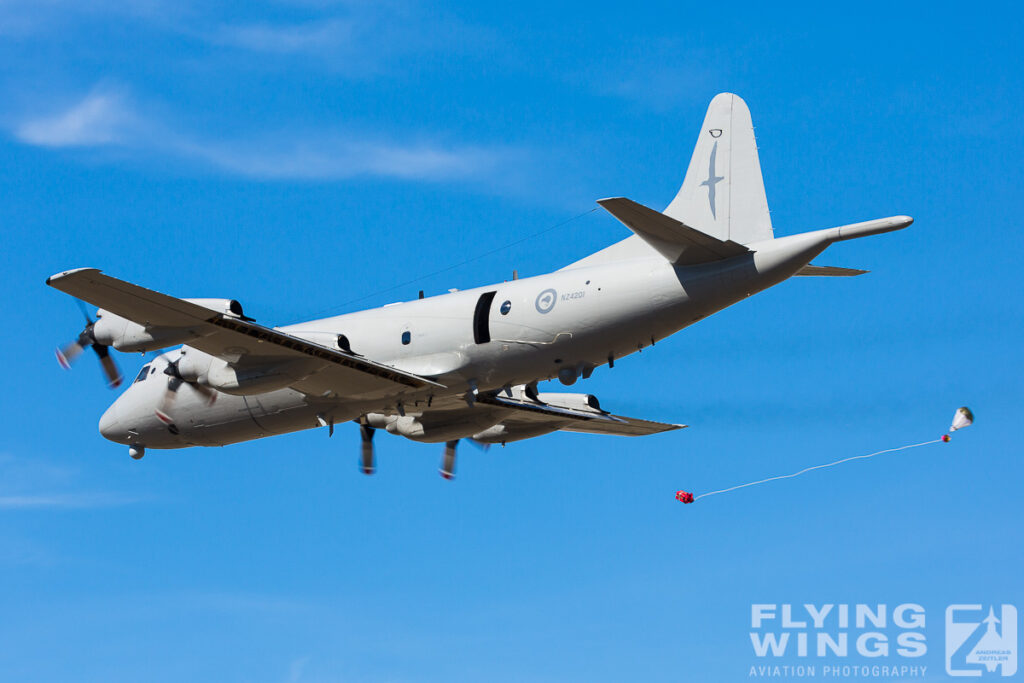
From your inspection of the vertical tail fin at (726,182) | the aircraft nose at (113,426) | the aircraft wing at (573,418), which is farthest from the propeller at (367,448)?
the vertical tail fin at (726,182)

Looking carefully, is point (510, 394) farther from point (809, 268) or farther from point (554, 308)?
point (809, 268)

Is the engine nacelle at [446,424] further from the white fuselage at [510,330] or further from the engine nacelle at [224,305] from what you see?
the engine nacelle at [224,305]

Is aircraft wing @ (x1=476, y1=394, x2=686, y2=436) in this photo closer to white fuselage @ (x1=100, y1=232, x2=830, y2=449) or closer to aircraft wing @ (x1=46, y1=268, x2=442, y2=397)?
white fuselage @ (x1=100, y1=232, x2=830, y2=449)

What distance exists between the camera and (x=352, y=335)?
34250 mm

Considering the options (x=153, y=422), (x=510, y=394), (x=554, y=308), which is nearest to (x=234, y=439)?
(x=153, y=422)

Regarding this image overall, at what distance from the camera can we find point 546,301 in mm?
31266

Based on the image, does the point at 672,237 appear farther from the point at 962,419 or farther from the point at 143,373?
the point at 143,373

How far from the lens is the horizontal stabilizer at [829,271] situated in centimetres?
3089

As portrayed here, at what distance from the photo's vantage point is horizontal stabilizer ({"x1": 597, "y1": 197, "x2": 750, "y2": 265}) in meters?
28.4

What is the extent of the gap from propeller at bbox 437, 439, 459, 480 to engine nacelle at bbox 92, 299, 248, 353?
36.3 ft

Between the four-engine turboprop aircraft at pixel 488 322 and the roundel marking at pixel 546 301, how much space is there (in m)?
0.03

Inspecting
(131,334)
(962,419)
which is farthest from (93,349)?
(962,419)

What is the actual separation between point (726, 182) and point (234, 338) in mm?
12032

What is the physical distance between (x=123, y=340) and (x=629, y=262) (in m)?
11.9
